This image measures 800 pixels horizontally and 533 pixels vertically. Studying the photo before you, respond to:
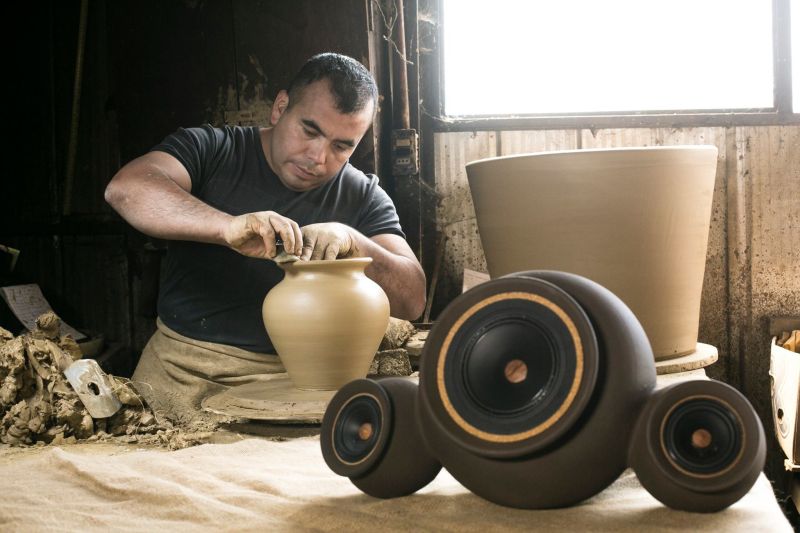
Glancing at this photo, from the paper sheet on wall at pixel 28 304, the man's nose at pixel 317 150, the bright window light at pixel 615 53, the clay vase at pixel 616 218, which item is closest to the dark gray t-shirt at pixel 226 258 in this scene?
the man's nose at pixel 317 150

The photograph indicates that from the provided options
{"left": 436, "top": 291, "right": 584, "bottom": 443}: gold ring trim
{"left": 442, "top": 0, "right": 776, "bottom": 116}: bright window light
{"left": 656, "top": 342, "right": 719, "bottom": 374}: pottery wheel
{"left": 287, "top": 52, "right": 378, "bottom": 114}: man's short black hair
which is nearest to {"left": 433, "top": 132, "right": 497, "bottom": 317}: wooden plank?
{"left": 442, "top": 0, "right": 776, "bottom": 116}: bright window light

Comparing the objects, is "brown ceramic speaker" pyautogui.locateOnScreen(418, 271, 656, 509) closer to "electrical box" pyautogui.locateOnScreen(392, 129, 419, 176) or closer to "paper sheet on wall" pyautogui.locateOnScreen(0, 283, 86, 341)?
"electrical box" pyautogui.locateOnScreen(392, 129, 419, 176)

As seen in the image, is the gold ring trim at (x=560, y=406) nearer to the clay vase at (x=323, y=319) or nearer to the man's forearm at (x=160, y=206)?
the clay vase at (x=323, y=319)

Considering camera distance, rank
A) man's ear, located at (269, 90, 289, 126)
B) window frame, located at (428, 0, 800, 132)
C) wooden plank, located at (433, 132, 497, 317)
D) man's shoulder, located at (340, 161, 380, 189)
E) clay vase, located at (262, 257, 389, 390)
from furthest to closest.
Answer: wooden plank, located at (433, 132, 497, 317) < window frame, located at (428, 0, 800, 132) < man's shoulder, located at (340, 161, 380, 189) < man's ear, located at (269, 90, 289, 126) < clay vase, located at (262, 257, 389, 390)

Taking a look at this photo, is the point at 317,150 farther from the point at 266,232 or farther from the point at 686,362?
the point at 686,362

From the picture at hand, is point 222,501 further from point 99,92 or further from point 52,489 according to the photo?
point 99,92

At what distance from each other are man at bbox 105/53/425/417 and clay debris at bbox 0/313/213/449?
478 millimetres

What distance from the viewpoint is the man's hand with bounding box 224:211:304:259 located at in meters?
2.08

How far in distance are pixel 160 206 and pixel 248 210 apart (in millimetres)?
432

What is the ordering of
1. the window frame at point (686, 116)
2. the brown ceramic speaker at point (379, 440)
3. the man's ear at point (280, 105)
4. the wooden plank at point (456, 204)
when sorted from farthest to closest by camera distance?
the wooden plank at point (456, 204), the window frame at point (686, 116), the man's ear at point (280, 105), the brown ceramic speaker at point (379, 440)

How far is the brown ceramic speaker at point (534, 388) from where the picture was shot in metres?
1.12

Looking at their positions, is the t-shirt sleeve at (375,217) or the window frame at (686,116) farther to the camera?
the window frame at (686,116)

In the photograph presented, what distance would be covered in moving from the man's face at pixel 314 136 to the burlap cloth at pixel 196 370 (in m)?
0.67

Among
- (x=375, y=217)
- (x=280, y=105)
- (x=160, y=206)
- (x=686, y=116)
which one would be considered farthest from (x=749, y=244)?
(x=160, y=206)
